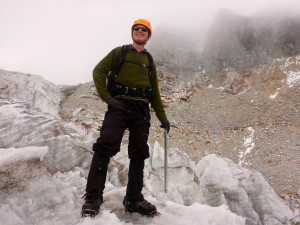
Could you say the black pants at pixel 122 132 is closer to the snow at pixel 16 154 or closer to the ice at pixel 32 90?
the snow at pixel 16 154

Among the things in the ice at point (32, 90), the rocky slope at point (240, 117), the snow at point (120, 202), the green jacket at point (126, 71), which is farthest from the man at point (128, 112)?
the ice at point (32, 90)

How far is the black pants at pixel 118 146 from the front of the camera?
3189mm

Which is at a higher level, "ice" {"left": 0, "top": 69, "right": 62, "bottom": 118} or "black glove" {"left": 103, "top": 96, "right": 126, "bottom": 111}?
"black glove" {"left": 103, "top": 96, "right": 126, "bottom": 111}

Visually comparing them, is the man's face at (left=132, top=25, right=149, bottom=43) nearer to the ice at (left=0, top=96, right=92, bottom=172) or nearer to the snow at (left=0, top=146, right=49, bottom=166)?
the snow at (left=0, top=146, right=49, bottom=166)

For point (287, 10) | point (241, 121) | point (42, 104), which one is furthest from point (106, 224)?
point (287, 10)

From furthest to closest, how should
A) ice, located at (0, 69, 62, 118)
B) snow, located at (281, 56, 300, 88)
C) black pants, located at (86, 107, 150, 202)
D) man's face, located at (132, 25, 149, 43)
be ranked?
snow, located at (281, 56, 300, 88) < ice, located at (0, 69, 62, 118) < man's face, located at (132, 25, 149, 43) < black pants, located at (86, 107, 150, 202)

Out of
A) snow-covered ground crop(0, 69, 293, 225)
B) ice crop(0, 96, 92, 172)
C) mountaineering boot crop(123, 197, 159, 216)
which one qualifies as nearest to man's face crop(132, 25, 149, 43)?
mountaineering boot crop(123, 197, 159, 216)

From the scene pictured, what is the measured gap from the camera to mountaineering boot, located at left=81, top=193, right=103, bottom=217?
115 inches

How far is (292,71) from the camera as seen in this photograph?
31.8 meters

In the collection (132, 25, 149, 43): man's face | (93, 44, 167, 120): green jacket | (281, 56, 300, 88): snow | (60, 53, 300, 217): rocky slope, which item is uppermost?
(281, 56, 300, 88): snow

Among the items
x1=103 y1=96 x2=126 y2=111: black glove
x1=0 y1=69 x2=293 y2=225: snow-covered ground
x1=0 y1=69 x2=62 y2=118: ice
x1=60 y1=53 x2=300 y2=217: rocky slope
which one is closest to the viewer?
x1=0 y1=69 x2=293 y2=225: snow-covered ground

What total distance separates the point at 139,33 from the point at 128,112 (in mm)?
1783

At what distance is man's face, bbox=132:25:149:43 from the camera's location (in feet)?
12.8

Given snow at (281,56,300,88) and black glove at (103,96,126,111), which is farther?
snow at (281,56,300,88)
